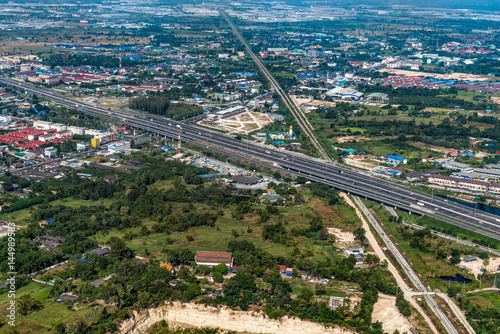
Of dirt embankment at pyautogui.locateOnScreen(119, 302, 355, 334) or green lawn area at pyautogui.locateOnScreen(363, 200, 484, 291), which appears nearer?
dirt embankment at pyautogui.locateOnScreen(119, 302, 355, 334)

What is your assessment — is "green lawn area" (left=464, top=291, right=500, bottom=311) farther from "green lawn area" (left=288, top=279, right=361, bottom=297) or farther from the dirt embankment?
the dirt embankment

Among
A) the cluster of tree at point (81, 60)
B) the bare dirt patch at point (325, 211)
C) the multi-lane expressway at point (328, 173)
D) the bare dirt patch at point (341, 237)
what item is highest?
the cluster of tree at point (81, 60)

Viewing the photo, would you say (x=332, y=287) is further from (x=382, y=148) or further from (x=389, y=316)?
(x=382, y=148)

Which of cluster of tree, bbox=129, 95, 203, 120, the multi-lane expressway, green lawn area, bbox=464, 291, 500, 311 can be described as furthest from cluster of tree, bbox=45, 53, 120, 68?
green lawn area, bbox=464, 291, 500, 311

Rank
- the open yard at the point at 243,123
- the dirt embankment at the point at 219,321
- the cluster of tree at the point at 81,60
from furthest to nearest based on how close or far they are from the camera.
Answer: the cluster of tree at the point at 81,60 < the open yard at the point at 243,123 < the dirt embankment at the point at 219,321

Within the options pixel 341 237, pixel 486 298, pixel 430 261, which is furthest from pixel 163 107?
pixel 486 298

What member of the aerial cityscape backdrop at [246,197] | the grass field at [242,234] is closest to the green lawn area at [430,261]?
the aerial cityscape backdrop at [246,197]

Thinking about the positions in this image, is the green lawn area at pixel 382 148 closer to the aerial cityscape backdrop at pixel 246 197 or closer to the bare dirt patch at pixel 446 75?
the aerial cityscape backdrop at pixel 246 197
